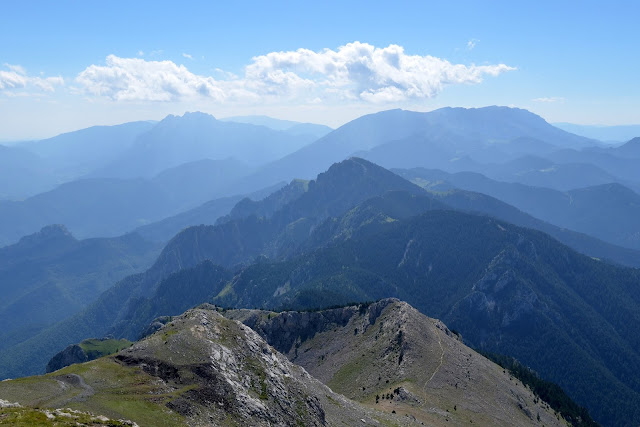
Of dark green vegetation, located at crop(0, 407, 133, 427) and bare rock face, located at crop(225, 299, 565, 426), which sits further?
bare rock face, located at crop(225, 299, 565, 426)

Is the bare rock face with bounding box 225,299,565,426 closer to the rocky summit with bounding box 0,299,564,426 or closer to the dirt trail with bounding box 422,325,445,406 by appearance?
the dirt trail with bounding box 422,325,445,406

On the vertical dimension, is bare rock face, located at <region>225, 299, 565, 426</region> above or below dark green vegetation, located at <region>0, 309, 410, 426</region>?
below

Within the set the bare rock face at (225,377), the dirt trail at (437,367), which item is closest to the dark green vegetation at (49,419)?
the bare rock face at (225,377)

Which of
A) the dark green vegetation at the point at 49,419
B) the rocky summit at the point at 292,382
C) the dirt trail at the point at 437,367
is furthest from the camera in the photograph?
the dirt trail at the point at 437,367

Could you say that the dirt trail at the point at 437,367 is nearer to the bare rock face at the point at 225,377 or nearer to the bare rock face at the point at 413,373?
the bare rock face at the point at 413,373

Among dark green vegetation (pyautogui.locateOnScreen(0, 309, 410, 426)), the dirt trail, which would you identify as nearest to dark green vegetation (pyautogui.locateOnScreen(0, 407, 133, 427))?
dark green vegetation (pyautogui.locateOnScreen(0, 309, 410, 426))

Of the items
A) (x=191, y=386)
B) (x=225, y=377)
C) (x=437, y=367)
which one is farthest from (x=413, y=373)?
(x=191, y=386)

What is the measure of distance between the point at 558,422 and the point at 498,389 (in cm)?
2782

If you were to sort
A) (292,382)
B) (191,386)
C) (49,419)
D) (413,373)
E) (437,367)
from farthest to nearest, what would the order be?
(437,367) < (413,373) < (292,382) < (191,386) < (49,419)

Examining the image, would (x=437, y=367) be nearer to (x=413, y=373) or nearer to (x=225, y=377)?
(x=413, y=373)

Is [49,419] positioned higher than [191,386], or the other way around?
[49,419]

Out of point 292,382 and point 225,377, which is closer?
point 225,377

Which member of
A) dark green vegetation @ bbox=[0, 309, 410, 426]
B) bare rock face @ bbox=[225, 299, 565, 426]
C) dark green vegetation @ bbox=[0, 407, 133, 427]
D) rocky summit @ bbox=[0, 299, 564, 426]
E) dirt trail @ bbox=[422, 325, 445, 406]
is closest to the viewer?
dark green vegetation @ bbox=[0, 407, 133, 427]

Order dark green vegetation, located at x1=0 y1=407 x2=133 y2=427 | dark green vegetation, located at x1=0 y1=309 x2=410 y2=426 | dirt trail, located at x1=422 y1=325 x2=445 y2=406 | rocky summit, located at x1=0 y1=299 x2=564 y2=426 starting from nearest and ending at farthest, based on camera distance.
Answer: dark green vegetation, located at x1=0 y1=407 x2=133 y2=427
dark green vegetation, located at x1=0 y1=309 x2=410 y2=426
rocky summit, located at x1=0 y1=299 x2=564 y2=426
dirt trail, located at x1=422 y1=325 x2=445 y2=406
